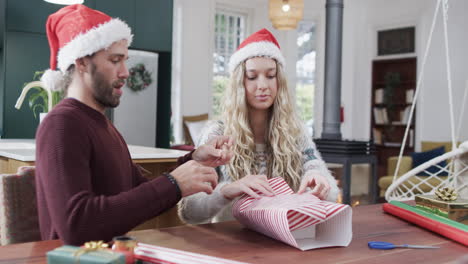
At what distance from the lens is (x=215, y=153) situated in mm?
1450

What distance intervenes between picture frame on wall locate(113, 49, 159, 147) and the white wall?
2.64 meters

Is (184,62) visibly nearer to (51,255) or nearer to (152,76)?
(152,76)

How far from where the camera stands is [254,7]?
952cm

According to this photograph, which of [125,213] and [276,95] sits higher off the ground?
[276,95]

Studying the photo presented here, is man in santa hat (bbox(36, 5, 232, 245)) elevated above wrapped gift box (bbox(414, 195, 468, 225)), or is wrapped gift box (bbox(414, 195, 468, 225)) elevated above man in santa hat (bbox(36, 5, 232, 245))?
man in santa hat (bbox(36, 5, 232, 245))

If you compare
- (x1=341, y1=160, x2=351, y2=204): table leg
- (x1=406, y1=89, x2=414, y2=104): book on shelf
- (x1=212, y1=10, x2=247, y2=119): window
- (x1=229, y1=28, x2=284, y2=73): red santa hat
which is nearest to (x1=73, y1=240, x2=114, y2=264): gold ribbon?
(x1=229, y1=28, x2=284, y2=73): red santa hat

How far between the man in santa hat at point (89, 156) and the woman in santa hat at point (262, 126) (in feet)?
2.02

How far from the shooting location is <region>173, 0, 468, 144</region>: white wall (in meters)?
8.52

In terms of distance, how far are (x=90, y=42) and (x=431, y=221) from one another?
106cm

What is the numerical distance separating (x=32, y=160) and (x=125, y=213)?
1907mm

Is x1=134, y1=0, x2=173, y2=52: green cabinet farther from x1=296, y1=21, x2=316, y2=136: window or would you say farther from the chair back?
x1=296, y1=21, x2=316, y2=136: window

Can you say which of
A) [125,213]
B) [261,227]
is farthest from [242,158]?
[125,213]

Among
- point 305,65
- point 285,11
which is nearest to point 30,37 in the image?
point 285,11

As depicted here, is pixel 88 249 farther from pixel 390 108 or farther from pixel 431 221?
pixel 390 108
